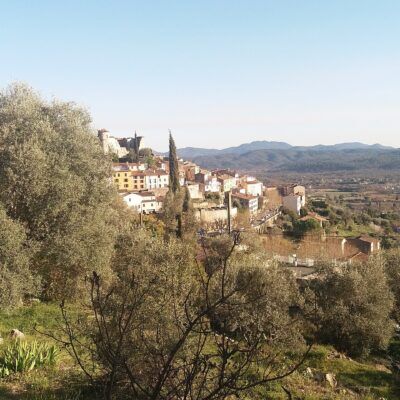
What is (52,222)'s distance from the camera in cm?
1272

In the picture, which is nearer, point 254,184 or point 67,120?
point 67,120

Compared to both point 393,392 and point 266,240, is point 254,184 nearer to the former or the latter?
point 266,240

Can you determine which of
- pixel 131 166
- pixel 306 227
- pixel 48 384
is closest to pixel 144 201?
A: pixel 131 166

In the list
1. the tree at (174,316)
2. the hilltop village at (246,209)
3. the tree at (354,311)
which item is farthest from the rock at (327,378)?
the hilltop village at (246,209)

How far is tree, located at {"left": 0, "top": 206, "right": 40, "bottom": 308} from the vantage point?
1084 cm

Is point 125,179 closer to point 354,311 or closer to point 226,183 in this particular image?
point 226,183

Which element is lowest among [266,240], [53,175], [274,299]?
[266,240]

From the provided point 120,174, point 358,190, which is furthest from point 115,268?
point 358,190

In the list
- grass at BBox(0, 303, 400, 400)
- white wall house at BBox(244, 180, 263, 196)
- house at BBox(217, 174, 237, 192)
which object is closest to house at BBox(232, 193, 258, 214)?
house at BBox(217, 174, 237, 192)

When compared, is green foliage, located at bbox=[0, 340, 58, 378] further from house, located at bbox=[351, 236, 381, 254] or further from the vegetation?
house, located at bbox=[351, 236, 381, 254]

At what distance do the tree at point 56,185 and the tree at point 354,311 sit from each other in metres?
9.09

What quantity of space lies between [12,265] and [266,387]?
7651mm

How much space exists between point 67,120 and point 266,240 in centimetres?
4003

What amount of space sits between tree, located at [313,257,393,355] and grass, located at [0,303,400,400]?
857 mm
